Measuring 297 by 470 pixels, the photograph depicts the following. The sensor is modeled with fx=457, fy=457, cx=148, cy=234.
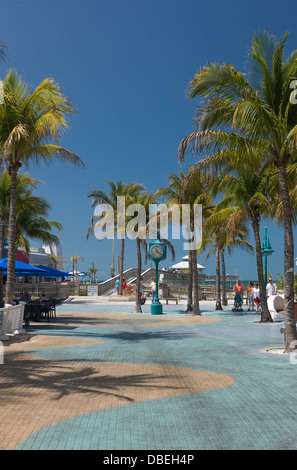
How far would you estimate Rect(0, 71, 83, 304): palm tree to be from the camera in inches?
588

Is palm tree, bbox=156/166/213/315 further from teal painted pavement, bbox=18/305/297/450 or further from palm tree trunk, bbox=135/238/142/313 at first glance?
teal painted pavement, bbox=18/305/297/450

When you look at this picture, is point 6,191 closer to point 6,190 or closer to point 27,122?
point 6,190

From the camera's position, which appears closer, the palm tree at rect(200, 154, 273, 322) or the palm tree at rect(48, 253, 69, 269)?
the palm tree at rect(200, 154, 273, 322)

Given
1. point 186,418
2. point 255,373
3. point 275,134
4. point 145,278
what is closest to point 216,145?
point 275,134

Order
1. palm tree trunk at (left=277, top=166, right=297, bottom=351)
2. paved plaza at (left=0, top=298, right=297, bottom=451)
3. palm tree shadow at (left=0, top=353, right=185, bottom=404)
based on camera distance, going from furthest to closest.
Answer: palm tree trunk at (left=277, top=166, right=297, bottom=351), palm tree shadow at (left=0, top=353, right=185, bottom=404), paved plaza at (left=0, top=298, right=297, bottom=451)

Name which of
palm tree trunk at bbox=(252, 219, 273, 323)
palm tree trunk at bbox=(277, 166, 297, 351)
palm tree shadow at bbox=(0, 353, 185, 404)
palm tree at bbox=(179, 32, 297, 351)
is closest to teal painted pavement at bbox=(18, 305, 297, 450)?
palm tree trunk at bbox=(277, 166, 297, 351)

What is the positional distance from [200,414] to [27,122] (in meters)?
12.3

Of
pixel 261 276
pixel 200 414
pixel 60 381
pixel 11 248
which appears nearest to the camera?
pixel 200 414

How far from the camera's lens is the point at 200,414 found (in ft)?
19.9

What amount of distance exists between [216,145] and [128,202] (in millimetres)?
15114

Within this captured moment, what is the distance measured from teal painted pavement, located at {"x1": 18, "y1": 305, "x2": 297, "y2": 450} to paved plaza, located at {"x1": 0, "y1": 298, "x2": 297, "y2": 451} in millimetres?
12

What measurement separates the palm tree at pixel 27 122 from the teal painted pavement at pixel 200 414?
18.4 feet

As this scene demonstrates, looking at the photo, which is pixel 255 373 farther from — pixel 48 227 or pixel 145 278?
pixel 145 278

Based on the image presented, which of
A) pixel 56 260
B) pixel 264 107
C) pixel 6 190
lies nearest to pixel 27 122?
pixel 264 107
